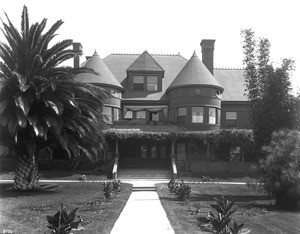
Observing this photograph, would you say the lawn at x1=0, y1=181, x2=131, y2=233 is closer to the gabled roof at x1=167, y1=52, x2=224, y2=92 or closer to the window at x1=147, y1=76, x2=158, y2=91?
the gabled roof at x1=167, y1=52, x2=224, y2=92

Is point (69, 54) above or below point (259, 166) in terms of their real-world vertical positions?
above

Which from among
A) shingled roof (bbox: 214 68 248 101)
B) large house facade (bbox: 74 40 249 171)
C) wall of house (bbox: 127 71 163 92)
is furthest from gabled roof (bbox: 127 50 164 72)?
shingled roof (bbox: 214 68 248 101)

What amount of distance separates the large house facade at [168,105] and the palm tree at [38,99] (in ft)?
39.7

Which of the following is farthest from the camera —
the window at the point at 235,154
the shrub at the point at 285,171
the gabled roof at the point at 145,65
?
the gabled roof at the point at 145,65

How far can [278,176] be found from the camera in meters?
16.8

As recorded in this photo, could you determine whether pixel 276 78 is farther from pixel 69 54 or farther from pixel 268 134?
pixel 69 54

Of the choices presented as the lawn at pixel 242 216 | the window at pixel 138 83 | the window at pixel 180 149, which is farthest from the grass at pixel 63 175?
the window at pixel 138 83

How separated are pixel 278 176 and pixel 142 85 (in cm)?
2551

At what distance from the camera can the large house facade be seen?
35.8 m

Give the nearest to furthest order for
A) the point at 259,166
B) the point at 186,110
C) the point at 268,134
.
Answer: the point at 259,166 < the point at 268,134 < the point at 186,110

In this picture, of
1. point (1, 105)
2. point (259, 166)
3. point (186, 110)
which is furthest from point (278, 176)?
point (186, 110)

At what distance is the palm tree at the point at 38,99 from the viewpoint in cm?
1894

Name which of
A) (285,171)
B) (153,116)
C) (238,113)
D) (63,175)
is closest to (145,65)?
(153,116)

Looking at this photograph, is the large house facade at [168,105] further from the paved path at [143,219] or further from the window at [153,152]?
the paved path at [143,219]
